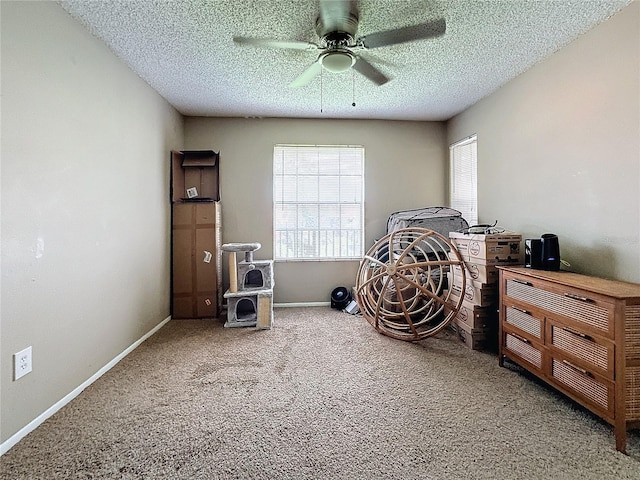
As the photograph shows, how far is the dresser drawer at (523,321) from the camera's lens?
205 cm

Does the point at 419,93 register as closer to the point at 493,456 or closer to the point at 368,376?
the point at 368,376

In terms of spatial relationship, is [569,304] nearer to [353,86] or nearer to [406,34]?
[406,34]

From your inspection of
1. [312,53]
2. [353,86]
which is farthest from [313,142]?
[312,53]

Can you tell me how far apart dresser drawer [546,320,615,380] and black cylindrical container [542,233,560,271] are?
0.54 m

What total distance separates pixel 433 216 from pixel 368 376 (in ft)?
6.98

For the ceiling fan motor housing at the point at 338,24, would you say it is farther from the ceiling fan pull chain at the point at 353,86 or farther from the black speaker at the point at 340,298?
the black speaker at the point at 340,298

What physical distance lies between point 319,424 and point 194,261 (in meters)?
2.64

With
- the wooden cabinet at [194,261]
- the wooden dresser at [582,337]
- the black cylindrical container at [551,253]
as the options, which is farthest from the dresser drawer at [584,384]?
the wooden cabinet at [194,261]

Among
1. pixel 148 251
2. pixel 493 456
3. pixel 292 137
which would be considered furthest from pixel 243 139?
pixel 493 456

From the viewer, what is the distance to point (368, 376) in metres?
2.28

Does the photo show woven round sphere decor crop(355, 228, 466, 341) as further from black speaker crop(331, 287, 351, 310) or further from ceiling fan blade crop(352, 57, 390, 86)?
ceiling fan blade crop(352, 57, 390, 86)

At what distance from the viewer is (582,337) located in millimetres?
1718

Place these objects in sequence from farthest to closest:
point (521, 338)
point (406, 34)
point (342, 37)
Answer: point (521, 338) < point (342, 37) < point (406, 34)

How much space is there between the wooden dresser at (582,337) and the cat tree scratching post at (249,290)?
7.58ft
